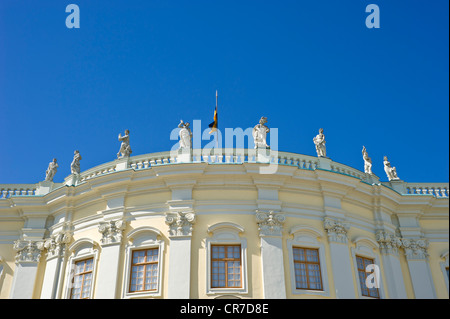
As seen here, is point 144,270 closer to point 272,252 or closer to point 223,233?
point 223,233

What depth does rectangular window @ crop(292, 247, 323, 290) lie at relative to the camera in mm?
17234

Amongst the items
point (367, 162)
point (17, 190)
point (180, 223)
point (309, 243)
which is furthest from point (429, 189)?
point (17, 190)

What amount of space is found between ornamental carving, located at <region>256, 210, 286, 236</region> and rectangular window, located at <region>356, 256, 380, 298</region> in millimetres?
3646

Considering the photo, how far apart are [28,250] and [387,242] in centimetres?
1521

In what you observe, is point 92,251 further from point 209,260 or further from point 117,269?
point 209,260

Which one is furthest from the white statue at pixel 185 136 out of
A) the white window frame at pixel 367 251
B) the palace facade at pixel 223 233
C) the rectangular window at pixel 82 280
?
the white window frame at pixel 367 251

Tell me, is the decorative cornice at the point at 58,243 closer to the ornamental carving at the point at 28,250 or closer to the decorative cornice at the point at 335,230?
the ornamental carving at the point at 28,250

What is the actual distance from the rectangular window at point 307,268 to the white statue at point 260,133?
4.57 meters

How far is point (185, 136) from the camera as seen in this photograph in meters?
19.7

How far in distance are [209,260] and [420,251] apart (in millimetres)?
9229

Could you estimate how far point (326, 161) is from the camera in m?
19.9

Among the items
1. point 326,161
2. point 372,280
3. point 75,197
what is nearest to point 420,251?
point 372,280

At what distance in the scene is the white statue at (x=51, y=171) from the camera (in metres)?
22.1

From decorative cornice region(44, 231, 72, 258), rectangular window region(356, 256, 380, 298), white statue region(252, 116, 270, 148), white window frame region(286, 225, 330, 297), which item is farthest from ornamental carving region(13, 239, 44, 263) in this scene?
rectangular window region(356, 256, 380, 298)
